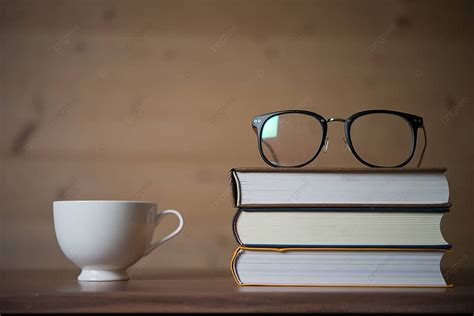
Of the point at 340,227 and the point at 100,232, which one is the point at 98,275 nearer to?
the point at 100,232

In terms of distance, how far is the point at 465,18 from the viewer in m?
1.22

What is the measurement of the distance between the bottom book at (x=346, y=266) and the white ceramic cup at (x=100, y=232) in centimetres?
17

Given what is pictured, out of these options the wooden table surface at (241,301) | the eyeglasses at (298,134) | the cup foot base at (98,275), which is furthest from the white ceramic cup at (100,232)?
the eyeglasses at (298,134)

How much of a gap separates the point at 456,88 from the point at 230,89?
0.47 m

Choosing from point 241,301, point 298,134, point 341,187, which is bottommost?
point 241,301

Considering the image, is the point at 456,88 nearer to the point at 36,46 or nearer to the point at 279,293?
the point at 279,293

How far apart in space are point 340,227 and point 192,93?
0.50 m

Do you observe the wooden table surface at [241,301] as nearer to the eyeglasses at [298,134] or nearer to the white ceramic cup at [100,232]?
the white ceramic cup at [100,232]

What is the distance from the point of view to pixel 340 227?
2.64 feet

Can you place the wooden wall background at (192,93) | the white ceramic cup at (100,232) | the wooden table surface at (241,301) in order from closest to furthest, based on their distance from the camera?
the wooden table surface at (241,301)
the white ceramic cup at (100,232)
the wooden wall background at (192,93)

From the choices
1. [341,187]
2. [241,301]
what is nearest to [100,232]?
[241,301]

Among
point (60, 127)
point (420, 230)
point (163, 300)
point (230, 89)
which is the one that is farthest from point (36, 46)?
point (420, 230)

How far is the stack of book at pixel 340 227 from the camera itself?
800mm

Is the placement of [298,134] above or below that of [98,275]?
above
